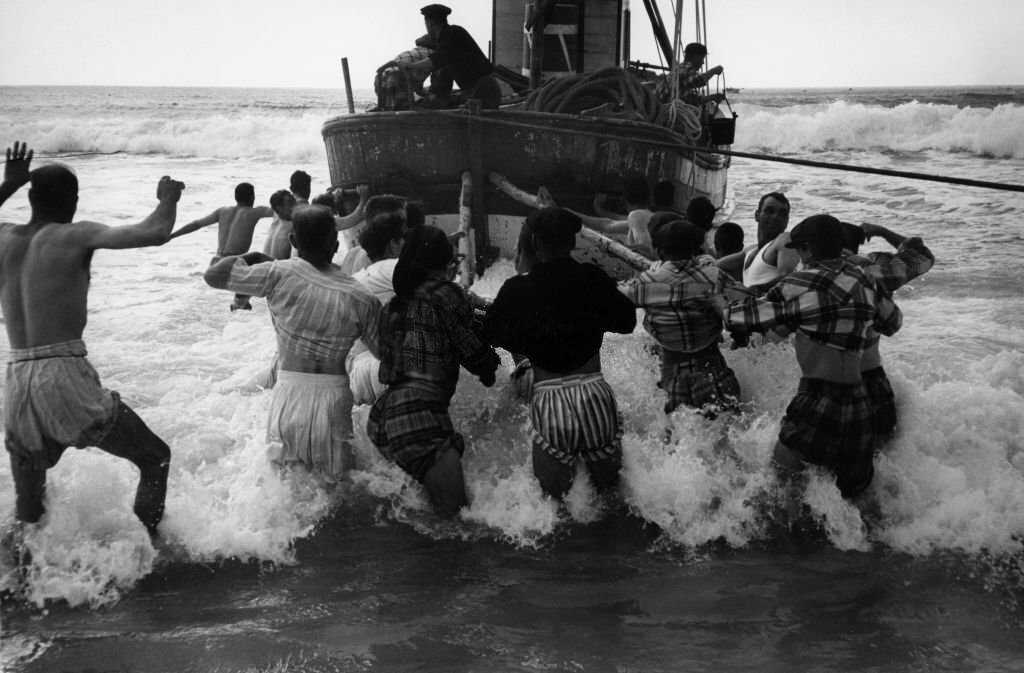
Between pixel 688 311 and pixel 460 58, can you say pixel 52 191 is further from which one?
pixel 460 58

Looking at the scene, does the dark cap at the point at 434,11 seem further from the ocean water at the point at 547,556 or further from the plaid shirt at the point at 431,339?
the plaid shirt at the point at 431,339

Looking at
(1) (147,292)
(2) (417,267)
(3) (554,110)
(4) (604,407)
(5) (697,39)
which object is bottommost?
(1) (147,292)

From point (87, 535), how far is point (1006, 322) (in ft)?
27.8

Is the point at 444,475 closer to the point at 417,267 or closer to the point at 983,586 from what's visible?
the point at 417,267

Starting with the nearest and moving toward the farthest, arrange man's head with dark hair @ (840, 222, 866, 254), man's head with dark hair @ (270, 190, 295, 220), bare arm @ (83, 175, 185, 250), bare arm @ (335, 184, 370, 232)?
bare arm @ (83, 175, 185, 250), man's head with dark hair @ (840, 222, 866, 254), bare arm @ (335, 184, 370, 232), man's head with dark hair @ (270, 190, 295, 220)

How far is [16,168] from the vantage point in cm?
370

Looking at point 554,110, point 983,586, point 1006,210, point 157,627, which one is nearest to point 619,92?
point 554,110

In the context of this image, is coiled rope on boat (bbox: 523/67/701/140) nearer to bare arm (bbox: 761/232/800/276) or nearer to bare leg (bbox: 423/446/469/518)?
bare arm (bbox: 761/232/800/276)

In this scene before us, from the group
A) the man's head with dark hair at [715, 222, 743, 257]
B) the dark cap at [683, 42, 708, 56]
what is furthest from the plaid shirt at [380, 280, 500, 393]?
the dark cap at [683, 42, 708, 56]

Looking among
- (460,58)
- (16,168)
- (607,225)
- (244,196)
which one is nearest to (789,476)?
(607,225)

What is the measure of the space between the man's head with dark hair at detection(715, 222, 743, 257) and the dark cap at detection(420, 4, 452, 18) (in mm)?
4180

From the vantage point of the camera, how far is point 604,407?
13.5 ft

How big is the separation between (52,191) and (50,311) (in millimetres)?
492

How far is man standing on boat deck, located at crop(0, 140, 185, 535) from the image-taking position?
357cm
